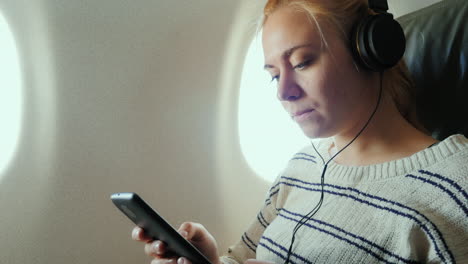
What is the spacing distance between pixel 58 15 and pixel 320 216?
0.76 metres

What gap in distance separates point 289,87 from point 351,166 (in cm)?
21

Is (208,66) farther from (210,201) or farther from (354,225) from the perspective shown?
(354,225)

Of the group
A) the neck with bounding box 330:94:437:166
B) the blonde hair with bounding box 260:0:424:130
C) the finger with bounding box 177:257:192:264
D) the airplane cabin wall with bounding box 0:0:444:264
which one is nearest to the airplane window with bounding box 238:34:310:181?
the airplane cabin wall with bounding box 0:0:444:264

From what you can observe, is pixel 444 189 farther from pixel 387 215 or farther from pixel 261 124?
pixel 261 124

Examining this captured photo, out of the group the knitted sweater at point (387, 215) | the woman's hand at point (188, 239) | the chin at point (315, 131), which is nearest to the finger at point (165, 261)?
the woman's hand at point (188, 239)

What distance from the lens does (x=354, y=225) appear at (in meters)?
0.67

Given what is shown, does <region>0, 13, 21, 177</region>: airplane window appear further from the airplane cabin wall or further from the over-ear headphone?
the over-ear headphone

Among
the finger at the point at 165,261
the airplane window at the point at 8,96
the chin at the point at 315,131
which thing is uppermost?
the airplane window at the point at 8,96

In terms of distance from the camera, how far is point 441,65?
32.6 inches

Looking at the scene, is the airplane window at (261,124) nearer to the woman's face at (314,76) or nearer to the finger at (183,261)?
the woman's face at (314,76)

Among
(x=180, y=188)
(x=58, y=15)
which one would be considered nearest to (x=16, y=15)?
(x=58, y=15)

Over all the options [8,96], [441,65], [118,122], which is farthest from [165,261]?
[441,65]

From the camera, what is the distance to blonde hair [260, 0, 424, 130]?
2.38 feet

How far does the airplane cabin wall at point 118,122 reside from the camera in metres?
0.87
